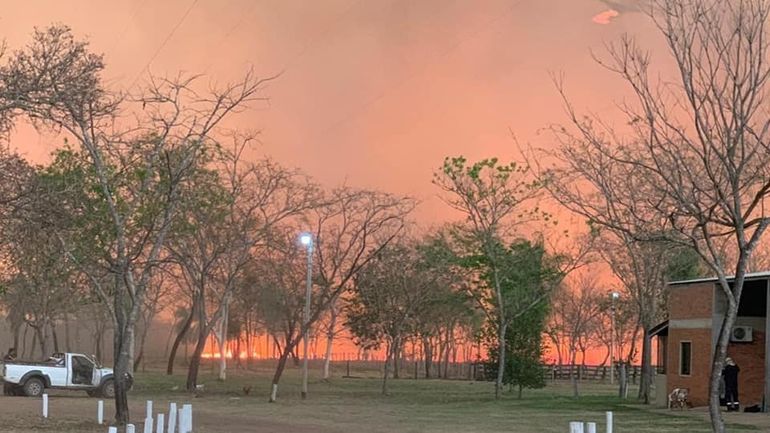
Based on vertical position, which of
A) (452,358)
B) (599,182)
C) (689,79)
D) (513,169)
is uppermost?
(513,169)

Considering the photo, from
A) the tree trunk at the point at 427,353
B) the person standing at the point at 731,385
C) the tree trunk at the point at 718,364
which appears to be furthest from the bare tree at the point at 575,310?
the tree trunk at the point at 718,364

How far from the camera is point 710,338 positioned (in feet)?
105

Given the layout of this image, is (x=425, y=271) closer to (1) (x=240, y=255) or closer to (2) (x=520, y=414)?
(1) (x=240, y=255)

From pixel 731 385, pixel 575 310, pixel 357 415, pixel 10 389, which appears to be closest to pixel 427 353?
pixel 575 310

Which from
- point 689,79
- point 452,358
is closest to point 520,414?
point 689,79

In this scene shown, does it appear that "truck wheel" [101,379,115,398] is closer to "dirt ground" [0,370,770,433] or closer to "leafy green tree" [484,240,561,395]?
"dirt ground" [0,370,770,433]

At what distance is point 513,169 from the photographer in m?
43.6

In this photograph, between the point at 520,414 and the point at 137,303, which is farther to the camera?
the point at 520,414

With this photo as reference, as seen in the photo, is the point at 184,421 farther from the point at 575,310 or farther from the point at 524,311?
the point at 575,310

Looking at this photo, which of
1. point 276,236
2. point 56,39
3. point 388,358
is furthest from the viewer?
point 388,358

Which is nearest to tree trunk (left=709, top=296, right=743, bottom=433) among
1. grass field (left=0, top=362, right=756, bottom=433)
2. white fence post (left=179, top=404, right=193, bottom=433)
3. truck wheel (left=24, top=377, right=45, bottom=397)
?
white fence post (left=179, top=404, right=193, bottom=433)

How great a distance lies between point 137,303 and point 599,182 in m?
11.7

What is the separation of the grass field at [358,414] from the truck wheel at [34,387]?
1.08m

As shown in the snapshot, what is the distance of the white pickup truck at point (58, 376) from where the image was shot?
3488 centimetres
